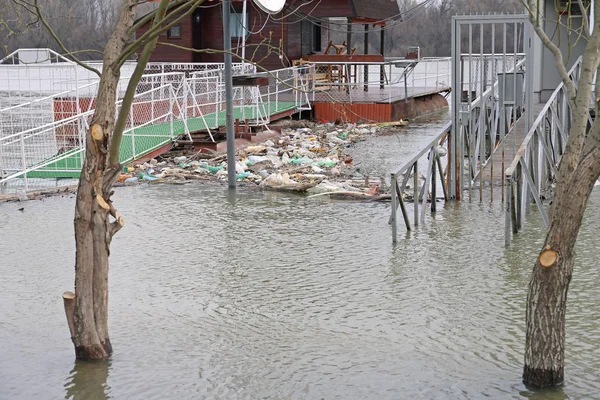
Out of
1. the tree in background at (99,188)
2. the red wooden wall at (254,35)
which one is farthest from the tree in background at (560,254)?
the red wooden wall at (254,35)

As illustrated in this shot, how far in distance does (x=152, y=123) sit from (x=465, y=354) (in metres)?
13.6

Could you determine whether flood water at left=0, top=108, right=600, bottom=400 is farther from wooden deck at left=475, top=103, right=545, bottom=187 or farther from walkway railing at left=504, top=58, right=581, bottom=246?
wooden deck at left=475, top=103, right=545, bottom=187

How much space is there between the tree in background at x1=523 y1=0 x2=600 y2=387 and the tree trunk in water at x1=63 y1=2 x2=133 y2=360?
115 inches

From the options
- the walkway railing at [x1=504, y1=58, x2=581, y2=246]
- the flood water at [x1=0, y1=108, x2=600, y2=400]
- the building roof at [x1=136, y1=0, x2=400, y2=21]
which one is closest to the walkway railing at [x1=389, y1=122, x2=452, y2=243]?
the flood water at [x1=0, y1=108, x2=600, y2=400]

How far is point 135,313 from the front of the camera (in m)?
7.87

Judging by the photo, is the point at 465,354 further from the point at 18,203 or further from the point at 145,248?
the point at 18,203

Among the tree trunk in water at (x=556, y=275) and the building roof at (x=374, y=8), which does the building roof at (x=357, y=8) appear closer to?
the building roof at (x=374, y=8)

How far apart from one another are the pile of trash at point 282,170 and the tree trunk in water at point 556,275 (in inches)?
298

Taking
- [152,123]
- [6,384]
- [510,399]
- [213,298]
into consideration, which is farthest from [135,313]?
[152,123]

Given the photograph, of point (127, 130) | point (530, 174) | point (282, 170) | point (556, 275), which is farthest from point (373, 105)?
point (556, 275)

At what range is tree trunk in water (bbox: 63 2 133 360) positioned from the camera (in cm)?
627

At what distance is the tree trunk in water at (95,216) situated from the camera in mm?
6270

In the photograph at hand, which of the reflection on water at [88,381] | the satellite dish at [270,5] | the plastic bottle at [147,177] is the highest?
the satellite dish at [270,5]

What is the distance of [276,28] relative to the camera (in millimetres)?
35219
